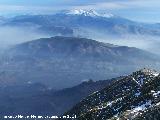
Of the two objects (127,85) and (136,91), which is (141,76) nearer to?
(127,85)

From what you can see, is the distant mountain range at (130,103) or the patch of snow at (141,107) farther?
the patch of snow at (141,107)

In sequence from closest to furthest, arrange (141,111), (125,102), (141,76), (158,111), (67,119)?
(158,111), (141,111), (125,102), (67,119), (141,76)

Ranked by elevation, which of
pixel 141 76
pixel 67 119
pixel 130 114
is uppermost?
pixel 130 114

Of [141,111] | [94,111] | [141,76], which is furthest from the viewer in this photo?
[141,76]

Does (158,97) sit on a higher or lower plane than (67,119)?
higher

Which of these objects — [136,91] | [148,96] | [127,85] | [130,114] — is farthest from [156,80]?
[127,85]

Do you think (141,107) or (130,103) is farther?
(130,103)

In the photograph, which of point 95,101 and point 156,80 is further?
point 95,101

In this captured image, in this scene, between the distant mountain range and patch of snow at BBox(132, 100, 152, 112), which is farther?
patch of snow at BBox(132, 100, 152, 112)

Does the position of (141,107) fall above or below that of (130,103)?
above
